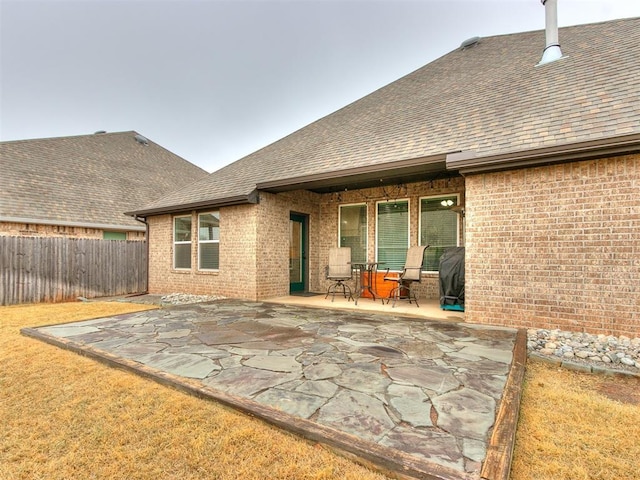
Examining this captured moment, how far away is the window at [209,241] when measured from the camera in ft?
27.6

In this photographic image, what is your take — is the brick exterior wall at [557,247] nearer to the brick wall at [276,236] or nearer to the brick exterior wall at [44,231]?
the brick wall at [276,236]

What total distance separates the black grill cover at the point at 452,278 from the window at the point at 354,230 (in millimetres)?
2749

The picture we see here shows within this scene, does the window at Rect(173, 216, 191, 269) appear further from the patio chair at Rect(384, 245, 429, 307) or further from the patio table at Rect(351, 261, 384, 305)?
the patio chair at Rect(384, 245, 429, 307)

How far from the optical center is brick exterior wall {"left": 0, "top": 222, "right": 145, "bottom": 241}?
9.19 meters

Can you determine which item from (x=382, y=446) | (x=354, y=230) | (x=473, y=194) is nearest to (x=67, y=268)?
(x=354, y=230)

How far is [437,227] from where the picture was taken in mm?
7562

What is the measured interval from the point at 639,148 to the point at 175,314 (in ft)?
24.6

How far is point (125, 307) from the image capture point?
289 inches

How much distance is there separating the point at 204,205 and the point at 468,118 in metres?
6.44

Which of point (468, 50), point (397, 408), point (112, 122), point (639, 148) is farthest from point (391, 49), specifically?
point (112, 122)

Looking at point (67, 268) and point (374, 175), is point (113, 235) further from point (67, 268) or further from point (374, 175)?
point (374, 175)

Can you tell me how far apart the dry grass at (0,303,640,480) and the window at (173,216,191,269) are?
614 cm

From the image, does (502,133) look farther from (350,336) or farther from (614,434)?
(614,434)

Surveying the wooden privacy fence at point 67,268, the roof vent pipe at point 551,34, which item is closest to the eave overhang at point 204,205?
the wooden privacy fence at point 67,268
